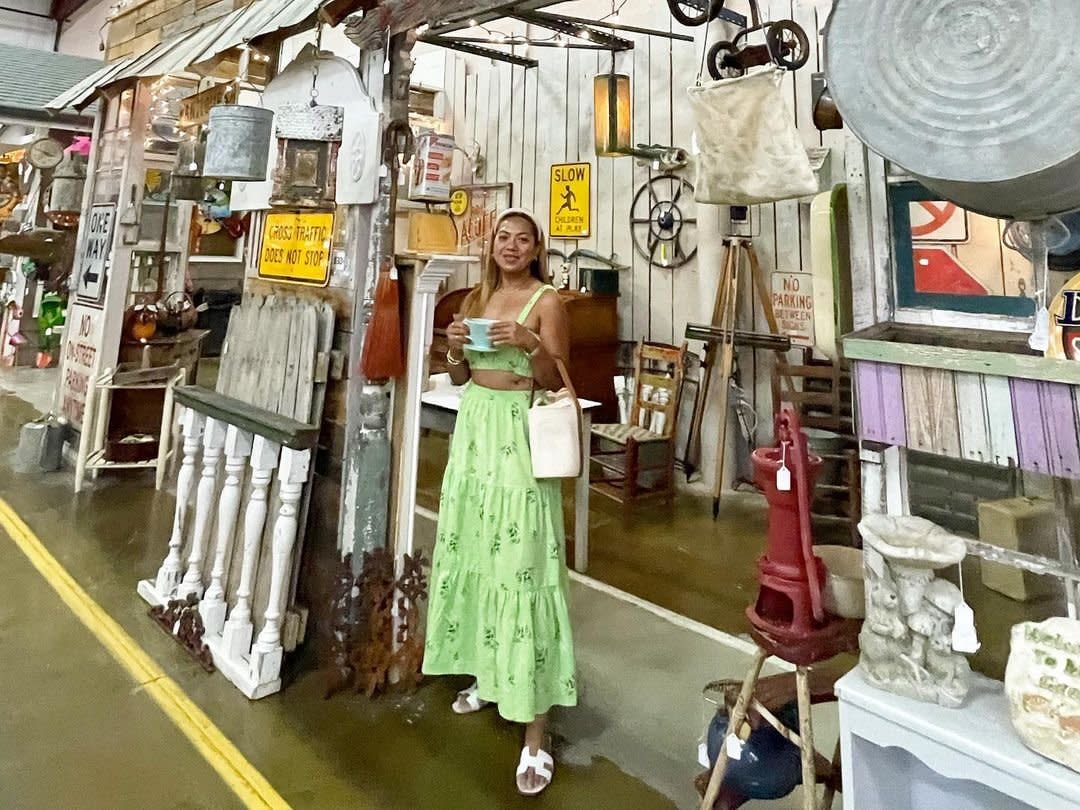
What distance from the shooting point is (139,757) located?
2.21m

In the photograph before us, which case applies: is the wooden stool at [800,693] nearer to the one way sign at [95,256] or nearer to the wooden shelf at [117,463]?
the wooden shelf at [117,463]

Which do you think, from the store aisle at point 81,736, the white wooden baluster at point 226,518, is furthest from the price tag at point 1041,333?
the white wooden baluster at point 226,518

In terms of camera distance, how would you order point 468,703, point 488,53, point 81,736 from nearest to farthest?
1. point 81,736
2. point 468,703
3. point 488,53

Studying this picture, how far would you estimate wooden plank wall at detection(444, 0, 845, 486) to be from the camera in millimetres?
5016

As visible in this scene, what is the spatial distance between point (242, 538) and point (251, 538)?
263 mm

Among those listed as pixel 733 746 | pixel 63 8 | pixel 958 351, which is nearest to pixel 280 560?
pixel 733 746

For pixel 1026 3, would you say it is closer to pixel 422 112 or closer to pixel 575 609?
pixel 575 609

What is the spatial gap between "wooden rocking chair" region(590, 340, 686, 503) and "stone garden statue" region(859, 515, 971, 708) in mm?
3375

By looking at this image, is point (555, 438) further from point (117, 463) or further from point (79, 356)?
point (79, 356)

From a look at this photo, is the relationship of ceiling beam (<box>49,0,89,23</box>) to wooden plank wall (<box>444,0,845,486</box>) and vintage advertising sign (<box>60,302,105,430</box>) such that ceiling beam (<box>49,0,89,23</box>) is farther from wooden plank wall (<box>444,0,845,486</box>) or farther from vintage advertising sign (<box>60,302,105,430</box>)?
vintage advertising sign (<box>60,302,105,430</box>)

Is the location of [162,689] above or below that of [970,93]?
below

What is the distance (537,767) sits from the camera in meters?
2.12

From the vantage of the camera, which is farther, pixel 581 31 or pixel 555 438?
pixel 581 31

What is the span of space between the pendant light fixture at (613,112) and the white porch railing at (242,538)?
2.85m
